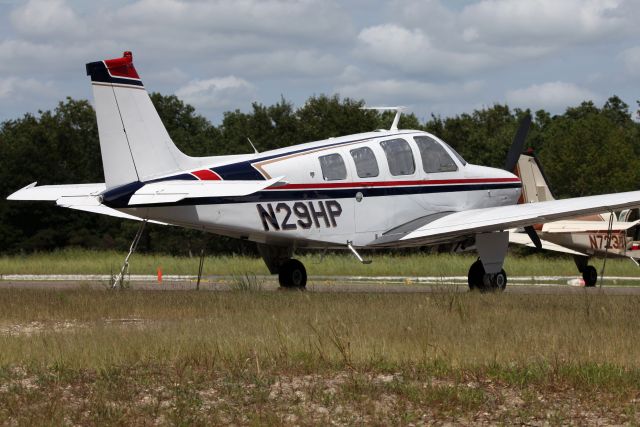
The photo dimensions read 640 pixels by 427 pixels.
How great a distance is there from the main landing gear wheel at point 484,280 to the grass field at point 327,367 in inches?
181

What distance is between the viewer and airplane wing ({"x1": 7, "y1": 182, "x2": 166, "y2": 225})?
758 inches

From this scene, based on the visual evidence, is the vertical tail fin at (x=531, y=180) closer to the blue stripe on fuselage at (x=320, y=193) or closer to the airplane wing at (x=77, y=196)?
the blue stripe on fuselage at (x=320, y=193)

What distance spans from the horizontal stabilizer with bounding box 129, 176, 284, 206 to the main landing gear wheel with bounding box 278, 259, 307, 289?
3688 mm

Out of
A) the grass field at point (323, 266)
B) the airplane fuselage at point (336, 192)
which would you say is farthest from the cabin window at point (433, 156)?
the grass field at point (323, 266)

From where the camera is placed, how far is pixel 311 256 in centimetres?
3772

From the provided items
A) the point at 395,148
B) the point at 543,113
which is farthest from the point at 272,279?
the point at 543,113

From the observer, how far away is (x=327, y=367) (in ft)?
32.6

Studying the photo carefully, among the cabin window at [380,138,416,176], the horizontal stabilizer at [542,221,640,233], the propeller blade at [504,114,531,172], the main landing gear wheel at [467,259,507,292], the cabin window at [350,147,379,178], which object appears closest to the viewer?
the cabin window at [350,147,379,178]

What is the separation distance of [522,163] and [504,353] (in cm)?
1872

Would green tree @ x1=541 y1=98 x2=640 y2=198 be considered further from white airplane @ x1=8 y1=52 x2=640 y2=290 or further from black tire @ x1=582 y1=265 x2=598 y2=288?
white airplane @ x1=8 y1=52 x2=640 y2=290

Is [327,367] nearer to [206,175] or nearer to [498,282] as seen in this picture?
[206,175]

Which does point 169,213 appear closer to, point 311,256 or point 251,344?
point 251,344

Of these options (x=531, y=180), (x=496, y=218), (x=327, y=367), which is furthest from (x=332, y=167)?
(x=531, y=180)

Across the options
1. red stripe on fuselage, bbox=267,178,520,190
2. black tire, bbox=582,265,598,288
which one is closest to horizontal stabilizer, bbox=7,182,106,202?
red stripe on fuselage, bbox=267,178,520,190
